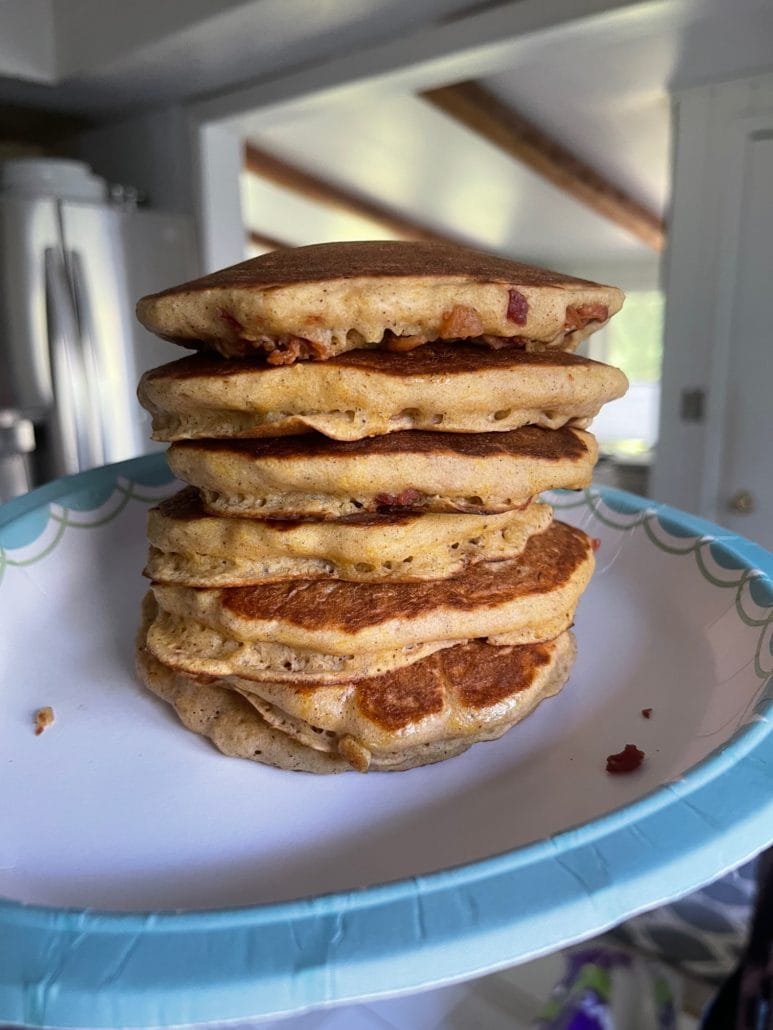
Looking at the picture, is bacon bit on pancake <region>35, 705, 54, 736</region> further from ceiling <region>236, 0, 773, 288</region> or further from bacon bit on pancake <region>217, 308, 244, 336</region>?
ceiling <region>236, 0, 773, 288</region>

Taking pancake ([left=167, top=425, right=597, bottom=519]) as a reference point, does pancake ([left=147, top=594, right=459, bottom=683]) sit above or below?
below

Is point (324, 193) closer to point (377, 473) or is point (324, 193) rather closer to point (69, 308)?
point (69, 308)

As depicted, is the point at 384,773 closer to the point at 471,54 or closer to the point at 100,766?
the point at 100,766

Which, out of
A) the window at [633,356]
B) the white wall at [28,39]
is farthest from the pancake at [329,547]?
the window at [633,356]

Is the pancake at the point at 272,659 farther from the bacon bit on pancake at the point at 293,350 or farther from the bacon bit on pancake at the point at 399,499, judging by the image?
the bacon bit on pancake at the point at 293,350

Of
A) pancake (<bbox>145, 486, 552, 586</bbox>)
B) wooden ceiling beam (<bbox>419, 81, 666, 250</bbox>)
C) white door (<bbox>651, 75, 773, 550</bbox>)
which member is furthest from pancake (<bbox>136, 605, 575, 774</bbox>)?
wooden ceiling beam (<bbox>419, 81, 666, 250</bbox>)

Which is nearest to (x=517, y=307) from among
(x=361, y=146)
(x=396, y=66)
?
(x=396, y=66)
